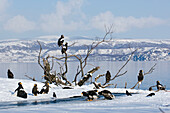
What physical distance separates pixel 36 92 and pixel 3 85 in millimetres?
2314

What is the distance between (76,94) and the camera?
51.4 ft

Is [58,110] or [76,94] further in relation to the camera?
[76,94]

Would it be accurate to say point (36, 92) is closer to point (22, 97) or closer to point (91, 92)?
point (22, 97)

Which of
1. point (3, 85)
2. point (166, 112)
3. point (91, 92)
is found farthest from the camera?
point (3, 85)

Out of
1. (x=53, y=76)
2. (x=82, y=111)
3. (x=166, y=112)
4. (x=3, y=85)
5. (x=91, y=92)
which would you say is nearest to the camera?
(x=166, y=112)

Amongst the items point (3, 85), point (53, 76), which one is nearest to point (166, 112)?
point (3, 85)

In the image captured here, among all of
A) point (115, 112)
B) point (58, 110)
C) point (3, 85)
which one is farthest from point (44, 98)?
point (115, 112)

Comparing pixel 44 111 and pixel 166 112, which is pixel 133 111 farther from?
pixel 44 111

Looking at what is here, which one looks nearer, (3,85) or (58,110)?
(58,110)

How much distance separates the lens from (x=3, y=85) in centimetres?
1692

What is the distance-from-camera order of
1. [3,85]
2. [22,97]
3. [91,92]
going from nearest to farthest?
1. [91,92]
2. [22,97]
3. [3,85]

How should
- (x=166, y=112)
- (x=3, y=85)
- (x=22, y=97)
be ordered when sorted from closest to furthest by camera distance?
1. (x=166, y=112)
2. (x=22, y=97)
3. (x=3, y=85)

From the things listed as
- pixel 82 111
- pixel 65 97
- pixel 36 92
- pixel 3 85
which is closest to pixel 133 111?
pixel 82 111

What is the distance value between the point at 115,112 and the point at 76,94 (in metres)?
7.29
